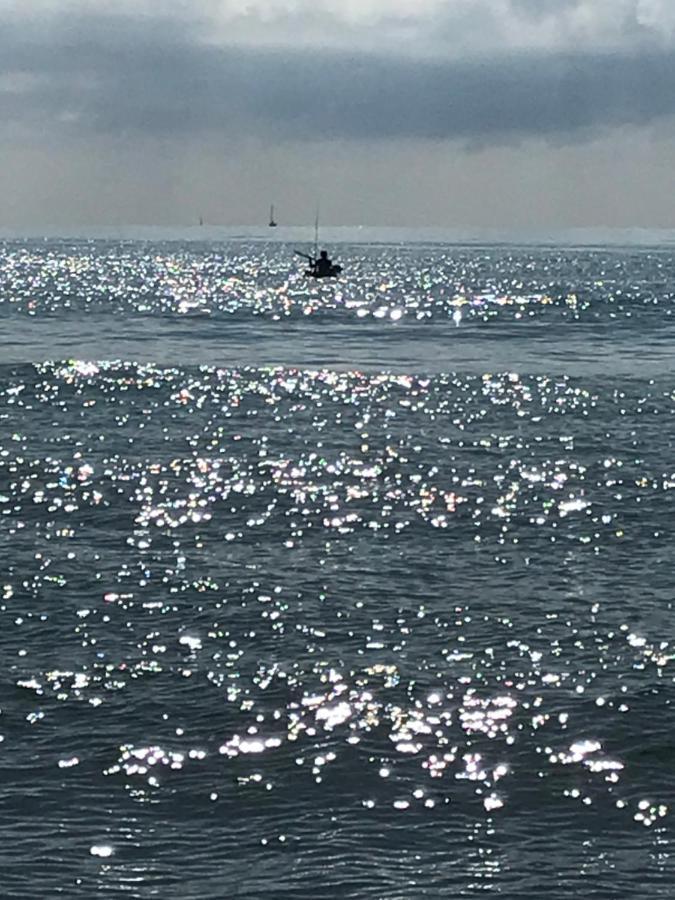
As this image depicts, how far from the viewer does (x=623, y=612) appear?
135ft

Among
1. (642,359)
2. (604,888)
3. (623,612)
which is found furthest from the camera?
(642,359)

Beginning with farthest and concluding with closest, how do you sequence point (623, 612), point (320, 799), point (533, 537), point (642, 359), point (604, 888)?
1. point (642, 359)
2. point (533, 537)
3. point (623, 612)
4. point (320, 799)
5. point (604, 888)

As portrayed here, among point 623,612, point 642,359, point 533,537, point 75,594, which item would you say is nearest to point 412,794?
point 623,612

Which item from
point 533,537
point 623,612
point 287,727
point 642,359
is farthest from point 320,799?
point 642,359

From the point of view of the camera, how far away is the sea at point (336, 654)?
2677 cm

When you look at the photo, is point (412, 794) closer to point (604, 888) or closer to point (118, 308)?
point (604, 888)

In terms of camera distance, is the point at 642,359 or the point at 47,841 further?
the point at 642,359

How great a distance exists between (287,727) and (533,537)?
2055 centimetres

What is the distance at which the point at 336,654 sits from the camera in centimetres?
3738

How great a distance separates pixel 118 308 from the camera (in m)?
174

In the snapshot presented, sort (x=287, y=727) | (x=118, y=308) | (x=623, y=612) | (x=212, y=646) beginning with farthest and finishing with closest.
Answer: (x=118, y=308) → (x=623, y=612) → (x=212, y=646) → (x=287, y=727)

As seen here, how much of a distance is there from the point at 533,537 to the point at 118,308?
423 ft

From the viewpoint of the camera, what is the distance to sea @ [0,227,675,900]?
2677 centimetres

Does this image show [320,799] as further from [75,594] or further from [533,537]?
[533,537]
